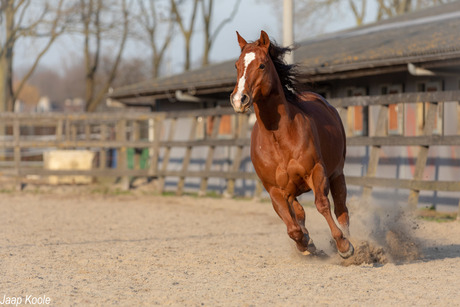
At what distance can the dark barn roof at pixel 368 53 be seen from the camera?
12.5 metres

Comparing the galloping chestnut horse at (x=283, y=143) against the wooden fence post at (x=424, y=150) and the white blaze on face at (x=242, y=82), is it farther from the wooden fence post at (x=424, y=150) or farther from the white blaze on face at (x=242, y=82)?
the wooden fence post at (x=424, y=150)

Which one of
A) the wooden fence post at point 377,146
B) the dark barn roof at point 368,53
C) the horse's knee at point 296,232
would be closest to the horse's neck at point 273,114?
the horse's knee at point 296,232

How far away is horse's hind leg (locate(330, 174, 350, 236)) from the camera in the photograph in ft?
24.7

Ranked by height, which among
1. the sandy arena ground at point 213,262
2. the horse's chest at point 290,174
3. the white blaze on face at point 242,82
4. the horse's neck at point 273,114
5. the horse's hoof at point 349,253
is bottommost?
the sandy arena ground at point 213,262

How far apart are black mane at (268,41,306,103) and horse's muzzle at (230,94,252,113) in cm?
99

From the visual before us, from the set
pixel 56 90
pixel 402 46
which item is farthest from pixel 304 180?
pixel 56 90

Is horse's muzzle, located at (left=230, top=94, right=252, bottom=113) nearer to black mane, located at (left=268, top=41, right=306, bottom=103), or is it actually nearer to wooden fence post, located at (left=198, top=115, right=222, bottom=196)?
black mane, located at (left=268, top=41, right=306, bottom=103)

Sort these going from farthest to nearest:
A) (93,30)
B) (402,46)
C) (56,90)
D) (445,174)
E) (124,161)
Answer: (56,90) < (93,30) < (124,161) < (402,46) < (445,174)

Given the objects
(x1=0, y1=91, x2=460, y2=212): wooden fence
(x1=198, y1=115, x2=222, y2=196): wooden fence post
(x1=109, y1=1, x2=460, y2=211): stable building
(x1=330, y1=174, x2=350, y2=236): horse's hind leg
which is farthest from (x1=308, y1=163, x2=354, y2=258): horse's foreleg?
(x1=198, y1=115, x2=222, y2=196): wooden fence post

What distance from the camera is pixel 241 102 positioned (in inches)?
229

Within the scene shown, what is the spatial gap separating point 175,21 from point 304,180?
34073mm

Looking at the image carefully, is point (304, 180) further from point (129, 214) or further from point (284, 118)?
point (129, 214)

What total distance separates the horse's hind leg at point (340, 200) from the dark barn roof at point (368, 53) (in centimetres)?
121

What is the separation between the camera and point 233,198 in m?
15.3
